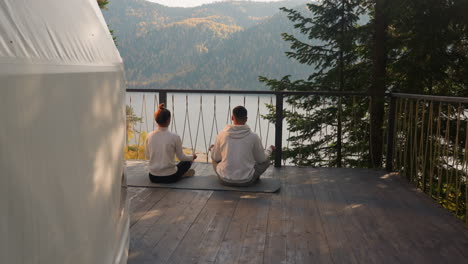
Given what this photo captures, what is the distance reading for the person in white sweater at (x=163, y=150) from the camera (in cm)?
426

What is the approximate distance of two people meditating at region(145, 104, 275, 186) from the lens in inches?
164

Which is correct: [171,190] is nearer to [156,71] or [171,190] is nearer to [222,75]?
[222,75]

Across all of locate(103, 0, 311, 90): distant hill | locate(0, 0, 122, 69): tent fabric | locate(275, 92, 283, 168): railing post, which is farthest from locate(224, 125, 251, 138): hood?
locate(103, 0, 311, 90): distant hill

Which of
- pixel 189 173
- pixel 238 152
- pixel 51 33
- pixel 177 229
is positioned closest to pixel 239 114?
pixel 238 152

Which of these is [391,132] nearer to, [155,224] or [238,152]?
[238,152]

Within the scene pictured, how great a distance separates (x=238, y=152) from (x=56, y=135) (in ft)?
10.3

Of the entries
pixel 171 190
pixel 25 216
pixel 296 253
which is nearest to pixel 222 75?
pixel 171 190

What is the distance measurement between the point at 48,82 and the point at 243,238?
6.80 ft

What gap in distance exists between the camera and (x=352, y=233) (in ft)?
9.80

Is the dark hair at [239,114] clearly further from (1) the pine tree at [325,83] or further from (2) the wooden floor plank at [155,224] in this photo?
(1) the pine tree at [325,83]

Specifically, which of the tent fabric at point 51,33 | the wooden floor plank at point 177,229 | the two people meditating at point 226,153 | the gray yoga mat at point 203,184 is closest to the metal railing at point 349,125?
the gray yoga mat at point 203,184

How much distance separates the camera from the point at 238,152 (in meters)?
4.16

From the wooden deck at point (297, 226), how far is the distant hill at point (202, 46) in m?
9.79

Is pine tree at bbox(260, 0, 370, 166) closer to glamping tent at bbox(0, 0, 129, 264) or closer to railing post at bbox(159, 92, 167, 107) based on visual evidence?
railing post at bbox(159, 92, 167, 107)
